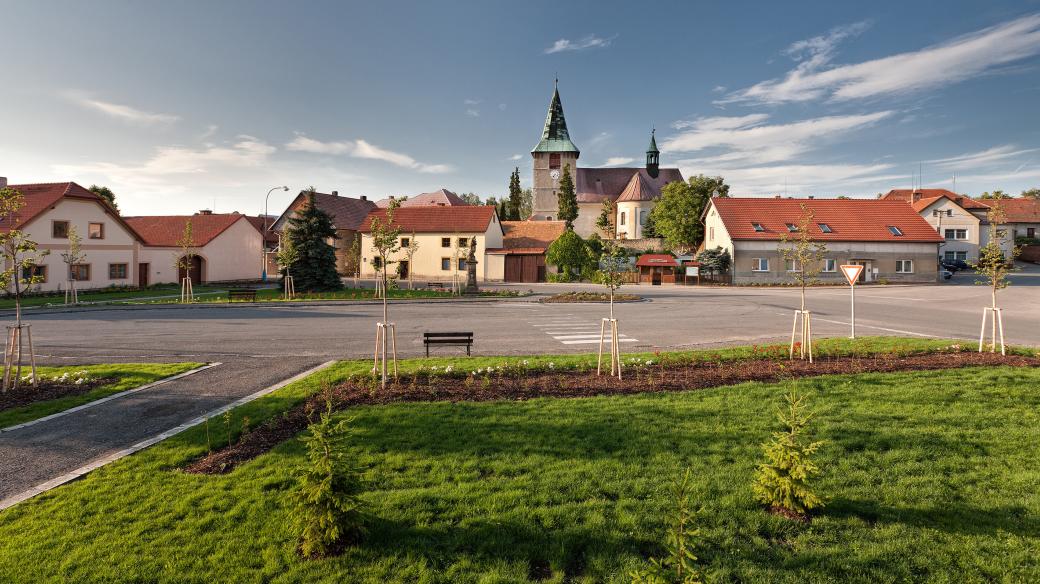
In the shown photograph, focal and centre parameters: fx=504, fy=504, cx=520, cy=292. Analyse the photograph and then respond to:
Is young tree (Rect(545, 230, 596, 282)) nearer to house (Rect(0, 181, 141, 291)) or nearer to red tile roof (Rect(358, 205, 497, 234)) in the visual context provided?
red tile roof (Rect(358, 205, 497, 234))

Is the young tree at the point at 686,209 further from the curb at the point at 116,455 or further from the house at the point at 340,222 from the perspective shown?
the curb at the point at 116,455

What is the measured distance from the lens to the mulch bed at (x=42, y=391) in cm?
905

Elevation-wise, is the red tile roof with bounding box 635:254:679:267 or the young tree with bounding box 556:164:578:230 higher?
the young tree with bounding box 556:164:578:230

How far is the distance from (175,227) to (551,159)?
5446 centimetres

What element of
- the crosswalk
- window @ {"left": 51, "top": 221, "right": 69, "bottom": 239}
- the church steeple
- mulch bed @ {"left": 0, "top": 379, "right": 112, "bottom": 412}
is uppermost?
the church steeple

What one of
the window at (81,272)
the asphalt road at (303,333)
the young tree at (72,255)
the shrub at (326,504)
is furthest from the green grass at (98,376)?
the window at (81,272)

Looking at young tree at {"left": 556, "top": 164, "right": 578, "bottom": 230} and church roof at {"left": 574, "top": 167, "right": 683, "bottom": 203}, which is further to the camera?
church roof at {"left": 574, "top": 167, "right": 683, "bottom": 203}

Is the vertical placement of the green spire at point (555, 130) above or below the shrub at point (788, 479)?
above

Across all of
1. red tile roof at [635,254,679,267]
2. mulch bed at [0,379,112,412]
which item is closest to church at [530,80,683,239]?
red tile roof at [635,254,679,267]

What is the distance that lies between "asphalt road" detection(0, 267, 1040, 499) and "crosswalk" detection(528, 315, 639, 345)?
4cm

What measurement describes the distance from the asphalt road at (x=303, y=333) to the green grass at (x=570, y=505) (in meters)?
1.71

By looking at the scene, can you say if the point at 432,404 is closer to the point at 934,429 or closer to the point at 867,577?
the point at 867,577

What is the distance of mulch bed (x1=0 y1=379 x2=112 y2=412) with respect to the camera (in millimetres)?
9047

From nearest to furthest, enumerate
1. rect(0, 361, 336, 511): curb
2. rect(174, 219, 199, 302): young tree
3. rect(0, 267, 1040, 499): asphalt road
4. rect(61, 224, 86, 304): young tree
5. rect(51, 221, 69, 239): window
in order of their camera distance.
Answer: rect(0, 361, 336, 511): curb
rect(0, 267, 1040, 499): asphalt road
rect(174, 219, 199, 302): young tree
rect(61, 224, 86, 304): young tree
rect(51, 221, 69, 239): window
